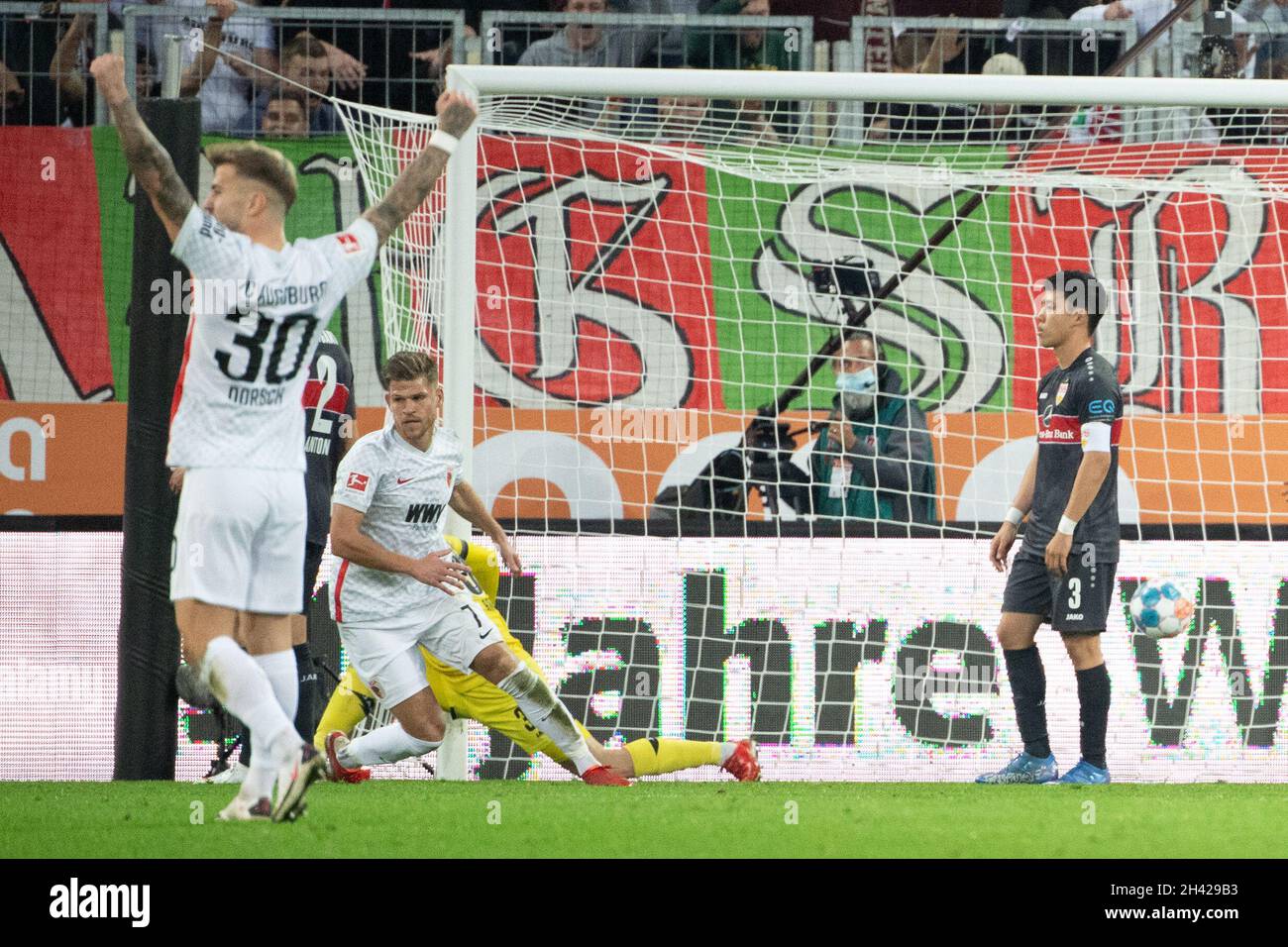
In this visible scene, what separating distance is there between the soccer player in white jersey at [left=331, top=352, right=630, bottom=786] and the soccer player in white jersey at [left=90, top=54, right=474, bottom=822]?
1467 millimetres

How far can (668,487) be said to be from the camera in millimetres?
8484

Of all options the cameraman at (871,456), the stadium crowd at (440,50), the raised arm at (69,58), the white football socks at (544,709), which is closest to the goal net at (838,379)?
the cameraman at (871,456)

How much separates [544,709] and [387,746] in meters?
0.61

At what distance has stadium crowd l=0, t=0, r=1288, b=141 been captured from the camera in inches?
372

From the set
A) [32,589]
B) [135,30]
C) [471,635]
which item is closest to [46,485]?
[32,589]

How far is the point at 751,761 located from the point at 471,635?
1212 millimetres

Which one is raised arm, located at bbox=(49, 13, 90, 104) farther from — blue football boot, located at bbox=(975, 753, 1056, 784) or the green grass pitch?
blue football boot, located at bbox=(975, 753, 1056, 784)

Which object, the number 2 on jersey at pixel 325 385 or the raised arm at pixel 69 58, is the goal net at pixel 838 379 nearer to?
the number 2 on jersey at pixel 325 385

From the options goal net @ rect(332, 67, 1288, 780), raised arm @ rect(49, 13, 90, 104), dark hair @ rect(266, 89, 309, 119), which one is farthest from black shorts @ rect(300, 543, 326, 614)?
raised arm @ rect(49, 13, 90, 104)

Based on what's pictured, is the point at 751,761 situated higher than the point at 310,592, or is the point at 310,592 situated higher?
the point at 310,592

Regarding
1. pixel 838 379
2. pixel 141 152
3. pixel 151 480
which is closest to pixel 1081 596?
pixel 838 379

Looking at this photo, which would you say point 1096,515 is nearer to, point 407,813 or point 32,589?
point 407,813

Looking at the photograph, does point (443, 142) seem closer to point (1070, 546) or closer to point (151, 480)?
point (151, 480)

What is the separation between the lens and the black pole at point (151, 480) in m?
6.08
